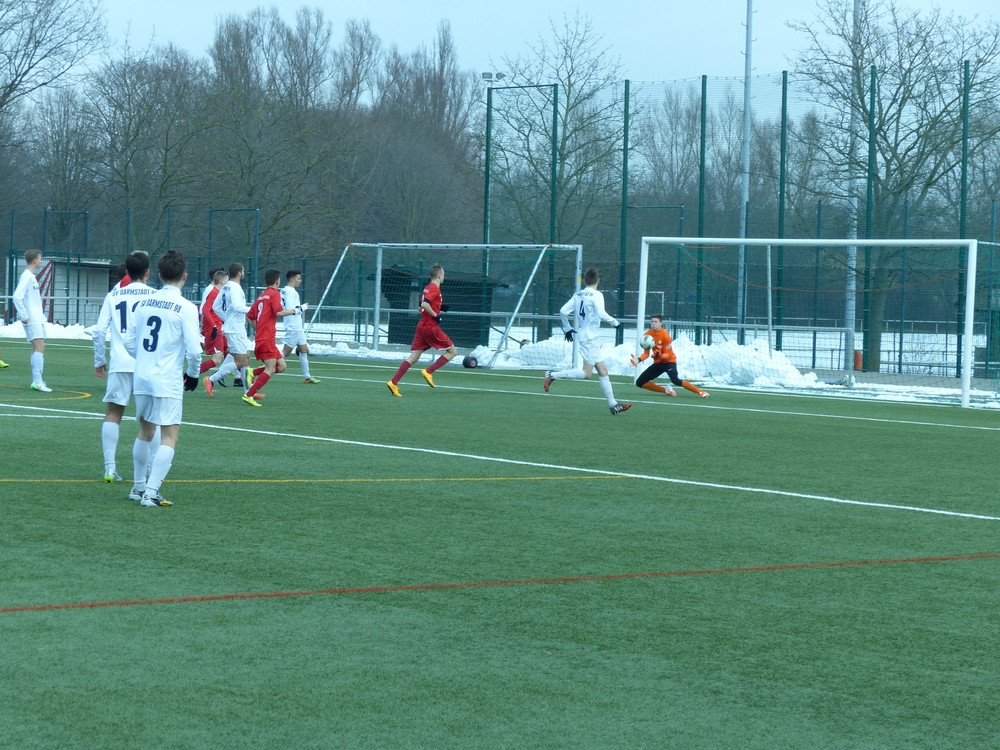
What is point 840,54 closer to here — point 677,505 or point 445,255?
point 445,255

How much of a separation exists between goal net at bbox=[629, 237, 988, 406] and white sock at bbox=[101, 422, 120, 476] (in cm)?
1481

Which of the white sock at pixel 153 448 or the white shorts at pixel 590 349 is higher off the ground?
the white shorts at pixel 590 349

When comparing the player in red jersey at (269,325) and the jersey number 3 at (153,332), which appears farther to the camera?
the player in red jersey at (269,325)

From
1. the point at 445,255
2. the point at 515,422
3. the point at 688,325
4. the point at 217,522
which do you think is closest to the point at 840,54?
the point at 688,325

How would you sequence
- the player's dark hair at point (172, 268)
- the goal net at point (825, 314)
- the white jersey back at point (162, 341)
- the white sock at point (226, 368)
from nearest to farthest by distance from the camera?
1. the white jersey back at point (162, 341)
2. the player's dark hair at point (172, 268)
3. the white sock at point (226, 368)
4. the goal net at point (825, 314)

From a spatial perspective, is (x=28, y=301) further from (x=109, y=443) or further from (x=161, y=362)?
(x=161, y=362)

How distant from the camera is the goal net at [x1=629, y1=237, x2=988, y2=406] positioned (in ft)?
79.0

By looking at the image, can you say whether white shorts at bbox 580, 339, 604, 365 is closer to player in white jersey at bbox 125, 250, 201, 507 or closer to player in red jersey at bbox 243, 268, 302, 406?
player in red jersey at bbox 243, 268, 302, 406

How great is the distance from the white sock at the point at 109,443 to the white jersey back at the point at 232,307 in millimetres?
8008

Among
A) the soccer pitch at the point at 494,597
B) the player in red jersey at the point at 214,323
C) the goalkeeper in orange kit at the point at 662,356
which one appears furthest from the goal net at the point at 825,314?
the soccer pitch at the point at 494,597

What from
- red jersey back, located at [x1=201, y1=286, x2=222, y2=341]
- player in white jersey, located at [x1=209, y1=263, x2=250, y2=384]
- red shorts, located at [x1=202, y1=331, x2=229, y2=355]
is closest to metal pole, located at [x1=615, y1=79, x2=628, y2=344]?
red shorts, located at [x1=202, y1=331, x2=229, y2=355]

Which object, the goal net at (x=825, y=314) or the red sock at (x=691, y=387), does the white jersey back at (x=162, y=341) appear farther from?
the goal net at (x=825, y=314)

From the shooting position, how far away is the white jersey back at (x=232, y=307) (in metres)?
17.6

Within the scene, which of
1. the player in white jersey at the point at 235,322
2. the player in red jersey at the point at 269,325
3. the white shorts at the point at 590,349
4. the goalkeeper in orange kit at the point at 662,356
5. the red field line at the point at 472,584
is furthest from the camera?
the goalkeeper in orange kit at the point at 662,356
